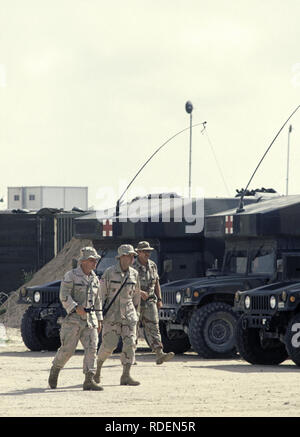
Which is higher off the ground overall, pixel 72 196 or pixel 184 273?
pixel 72 196

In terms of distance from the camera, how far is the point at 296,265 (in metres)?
20.3

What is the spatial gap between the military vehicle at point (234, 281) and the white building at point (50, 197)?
41701 millimetres

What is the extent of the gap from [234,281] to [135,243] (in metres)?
3.08

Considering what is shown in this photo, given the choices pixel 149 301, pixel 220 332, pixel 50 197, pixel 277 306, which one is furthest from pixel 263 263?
pixel 50 197

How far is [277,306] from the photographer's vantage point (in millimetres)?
18469

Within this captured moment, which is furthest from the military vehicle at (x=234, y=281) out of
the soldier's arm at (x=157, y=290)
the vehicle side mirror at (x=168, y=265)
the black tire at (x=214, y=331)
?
the soldier's arm at (x=157, y=290)

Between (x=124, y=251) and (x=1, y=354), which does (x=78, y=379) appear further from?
(x=1, y=354)

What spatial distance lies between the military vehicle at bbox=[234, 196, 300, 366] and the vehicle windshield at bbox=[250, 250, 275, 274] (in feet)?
0.30

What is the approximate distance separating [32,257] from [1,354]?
14184 millimetres

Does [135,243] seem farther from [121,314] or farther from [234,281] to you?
[121,314]

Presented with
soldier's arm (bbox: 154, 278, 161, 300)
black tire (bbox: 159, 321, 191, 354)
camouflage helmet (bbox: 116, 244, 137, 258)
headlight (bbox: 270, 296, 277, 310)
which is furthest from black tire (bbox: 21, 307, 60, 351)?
camouflage helmet (bbox: 116, 244, 137, 258)

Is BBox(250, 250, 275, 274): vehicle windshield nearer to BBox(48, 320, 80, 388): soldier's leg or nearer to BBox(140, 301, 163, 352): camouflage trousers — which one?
BBox(140, 301, 163, 352): camouflage trousers

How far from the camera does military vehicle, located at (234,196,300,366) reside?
18344 mm

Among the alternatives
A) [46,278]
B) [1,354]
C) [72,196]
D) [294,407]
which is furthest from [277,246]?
[72,196]
